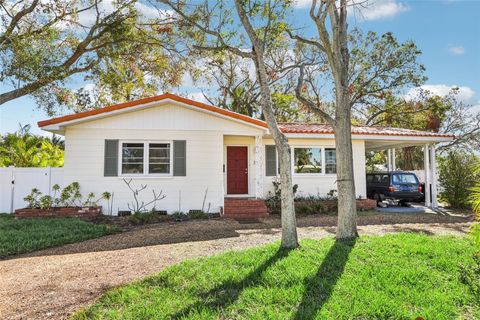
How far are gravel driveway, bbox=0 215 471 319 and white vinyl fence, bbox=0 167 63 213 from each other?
4554 mm

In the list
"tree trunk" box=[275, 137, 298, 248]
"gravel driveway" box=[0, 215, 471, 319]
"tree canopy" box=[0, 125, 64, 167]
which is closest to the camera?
"gravel driveway" box=[0, 215, 471, 319]

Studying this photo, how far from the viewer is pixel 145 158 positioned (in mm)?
11789

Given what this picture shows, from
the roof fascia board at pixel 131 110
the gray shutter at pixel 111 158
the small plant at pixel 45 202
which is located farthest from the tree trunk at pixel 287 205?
the small plant at pixel 45 202

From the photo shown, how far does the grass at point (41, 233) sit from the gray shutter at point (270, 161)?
6.60 meters

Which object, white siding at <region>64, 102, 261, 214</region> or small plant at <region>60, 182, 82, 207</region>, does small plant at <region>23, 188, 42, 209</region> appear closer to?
small plant at <region>60, 182, 82, 207</region>

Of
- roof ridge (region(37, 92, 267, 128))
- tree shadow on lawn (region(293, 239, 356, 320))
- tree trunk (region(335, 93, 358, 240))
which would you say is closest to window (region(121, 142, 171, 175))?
roof ridge (region(37, 92, 267, 128))

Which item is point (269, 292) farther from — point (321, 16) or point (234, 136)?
point (234, 136)

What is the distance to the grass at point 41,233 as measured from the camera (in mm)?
7188

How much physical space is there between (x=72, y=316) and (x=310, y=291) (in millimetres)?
2764

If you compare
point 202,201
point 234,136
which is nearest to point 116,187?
point 202,201

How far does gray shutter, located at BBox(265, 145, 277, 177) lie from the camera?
13.6 m

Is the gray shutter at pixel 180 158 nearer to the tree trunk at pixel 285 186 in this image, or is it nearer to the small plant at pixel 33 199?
the small plant at pixel 33 199

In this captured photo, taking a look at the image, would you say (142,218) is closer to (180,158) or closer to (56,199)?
(180,158)

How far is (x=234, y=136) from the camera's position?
1342 cm
